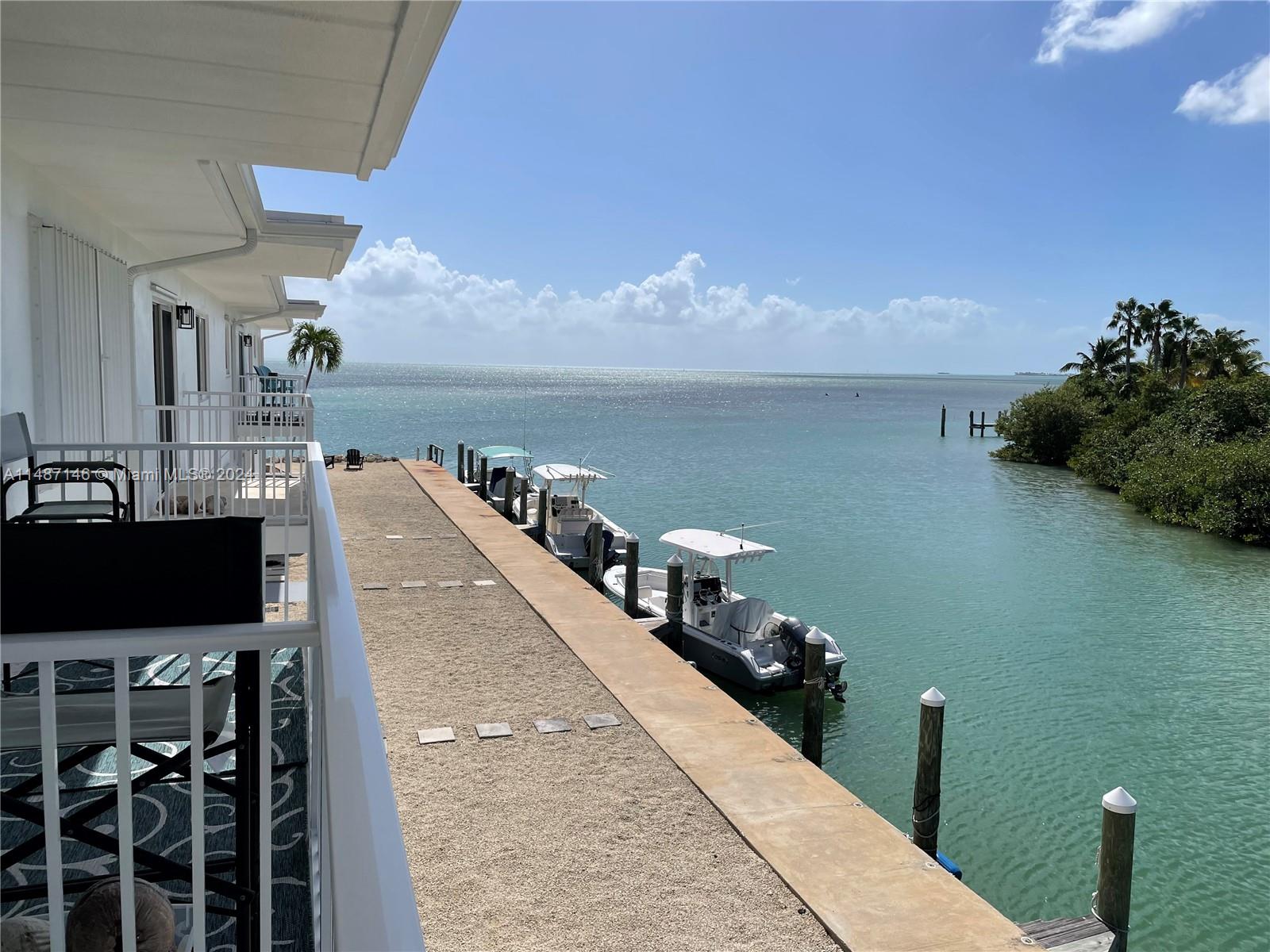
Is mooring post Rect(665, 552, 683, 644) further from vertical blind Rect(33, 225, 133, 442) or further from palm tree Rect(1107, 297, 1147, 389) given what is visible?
palm tree Rect(1107, 297, 1147, 389)

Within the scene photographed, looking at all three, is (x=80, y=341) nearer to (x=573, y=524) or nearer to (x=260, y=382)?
(x=573, y=524)

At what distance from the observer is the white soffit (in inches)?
119

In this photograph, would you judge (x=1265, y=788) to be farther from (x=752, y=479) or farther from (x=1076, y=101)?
(x=1076, y=101)

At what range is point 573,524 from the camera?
18.6 meters

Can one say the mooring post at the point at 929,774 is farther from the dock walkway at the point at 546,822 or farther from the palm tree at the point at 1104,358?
the palm tree at the point at 1104,358

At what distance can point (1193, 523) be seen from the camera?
84.1ft

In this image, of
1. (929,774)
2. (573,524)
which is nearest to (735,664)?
(929,774)

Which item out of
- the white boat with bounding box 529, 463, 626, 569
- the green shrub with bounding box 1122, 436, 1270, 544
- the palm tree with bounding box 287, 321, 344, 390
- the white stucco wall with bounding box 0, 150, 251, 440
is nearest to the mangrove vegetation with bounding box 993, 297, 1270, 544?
the green shrub with bounding box 1122, 436, 1270, 544

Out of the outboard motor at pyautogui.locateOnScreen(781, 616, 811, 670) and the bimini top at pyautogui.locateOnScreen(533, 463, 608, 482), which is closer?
the outboard motor at pyautogui.locateOnScreen(781, 616, 811, 670)

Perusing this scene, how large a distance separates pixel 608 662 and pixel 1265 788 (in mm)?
8306

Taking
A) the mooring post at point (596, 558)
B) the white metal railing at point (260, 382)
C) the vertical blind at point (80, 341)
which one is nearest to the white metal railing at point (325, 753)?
the vertical blind at point (80, 341)

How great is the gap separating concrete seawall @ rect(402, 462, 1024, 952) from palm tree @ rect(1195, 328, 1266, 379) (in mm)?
51853

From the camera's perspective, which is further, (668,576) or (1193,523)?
(1193,523)

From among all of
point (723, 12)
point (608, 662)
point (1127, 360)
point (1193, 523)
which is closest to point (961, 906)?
point (608, 662)
